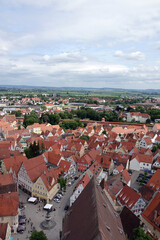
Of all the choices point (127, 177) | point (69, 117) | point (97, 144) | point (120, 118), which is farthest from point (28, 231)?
point (120, 118)

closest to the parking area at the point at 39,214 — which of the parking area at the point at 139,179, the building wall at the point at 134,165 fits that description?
Result: the parking area at the point at 139,179

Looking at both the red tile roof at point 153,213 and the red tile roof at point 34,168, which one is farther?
the red tile roof at point 34,168

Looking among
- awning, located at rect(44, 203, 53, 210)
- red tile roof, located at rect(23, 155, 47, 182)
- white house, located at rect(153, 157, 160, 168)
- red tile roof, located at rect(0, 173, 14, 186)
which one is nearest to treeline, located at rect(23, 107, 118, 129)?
white house, located at rect(153, 157, 160, 168)

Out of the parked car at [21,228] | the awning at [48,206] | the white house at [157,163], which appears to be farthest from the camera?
the white house at [157,163]

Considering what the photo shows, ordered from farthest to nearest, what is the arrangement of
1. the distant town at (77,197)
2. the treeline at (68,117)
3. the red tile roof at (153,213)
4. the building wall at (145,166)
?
the treeline at (68,117) → the building wall at (145,166) → the red tile roof at (153,213) → the distant town at (77,197)

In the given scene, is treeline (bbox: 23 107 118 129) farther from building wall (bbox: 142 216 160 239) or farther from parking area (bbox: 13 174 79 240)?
building wall (bbox: 142 216 160 239)

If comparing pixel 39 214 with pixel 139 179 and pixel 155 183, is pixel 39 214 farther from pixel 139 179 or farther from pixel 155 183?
pixel 139 179

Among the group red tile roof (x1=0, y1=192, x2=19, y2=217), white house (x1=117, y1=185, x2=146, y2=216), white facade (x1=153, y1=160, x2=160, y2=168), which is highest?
red tile roof (x1=0, y1=192, x2=19, y2=217)

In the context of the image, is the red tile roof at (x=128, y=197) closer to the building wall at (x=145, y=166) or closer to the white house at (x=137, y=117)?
the building wall at (x=145, y=166)

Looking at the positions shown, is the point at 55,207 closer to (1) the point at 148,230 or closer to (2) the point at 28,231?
(2) the point at 28,231
